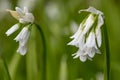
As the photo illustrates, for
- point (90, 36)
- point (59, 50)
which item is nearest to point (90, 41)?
point (90, 36)

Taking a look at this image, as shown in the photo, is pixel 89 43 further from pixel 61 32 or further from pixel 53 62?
pixel 61 32

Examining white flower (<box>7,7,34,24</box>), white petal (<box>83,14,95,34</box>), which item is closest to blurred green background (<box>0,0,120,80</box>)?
white flower (<box>7,7,34,24</box>)

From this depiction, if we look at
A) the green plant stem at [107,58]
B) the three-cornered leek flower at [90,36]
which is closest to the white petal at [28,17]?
the three-cornered leek flower at [90,36]

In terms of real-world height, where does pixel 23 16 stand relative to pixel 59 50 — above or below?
above

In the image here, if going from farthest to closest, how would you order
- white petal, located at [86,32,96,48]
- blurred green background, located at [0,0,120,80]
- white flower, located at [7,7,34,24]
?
blurred green background, located at [0,0,120,80], white flower, located at [7,7,34,24], white petal, located at [86,32,96,48]

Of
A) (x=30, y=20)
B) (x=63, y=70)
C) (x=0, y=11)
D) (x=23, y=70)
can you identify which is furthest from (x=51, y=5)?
(x=30, y=20)

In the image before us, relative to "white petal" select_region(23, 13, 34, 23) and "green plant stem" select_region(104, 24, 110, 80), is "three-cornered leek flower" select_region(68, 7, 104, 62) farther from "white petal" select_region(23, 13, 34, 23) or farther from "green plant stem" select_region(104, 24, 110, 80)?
"white petal" select_region(23, 13, 34, 23)

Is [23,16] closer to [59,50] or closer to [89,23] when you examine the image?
[89,23]

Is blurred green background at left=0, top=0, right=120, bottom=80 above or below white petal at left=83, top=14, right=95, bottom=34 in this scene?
below
